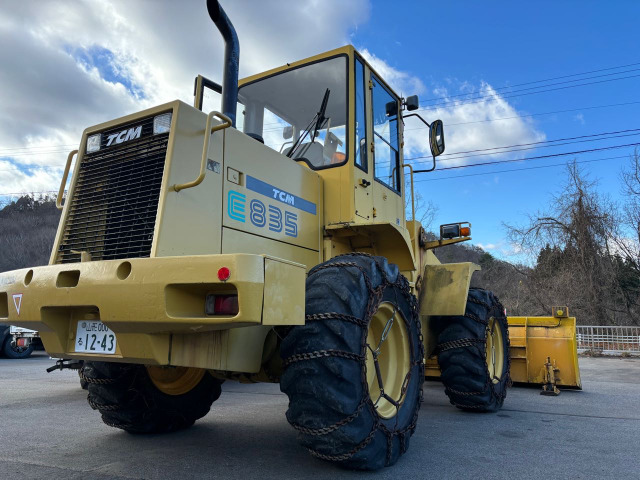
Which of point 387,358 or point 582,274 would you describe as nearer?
point 387,358

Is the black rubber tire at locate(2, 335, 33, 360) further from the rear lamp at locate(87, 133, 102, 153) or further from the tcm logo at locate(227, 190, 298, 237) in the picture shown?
the tcm logo at locate(227, 190, 298, 237)

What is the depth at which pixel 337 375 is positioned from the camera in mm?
2969

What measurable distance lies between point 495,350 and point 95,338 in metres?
5.08

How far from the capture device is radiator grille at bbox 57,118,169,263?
3.13m

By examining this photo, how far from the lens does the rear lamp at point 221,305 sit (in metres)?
2.70

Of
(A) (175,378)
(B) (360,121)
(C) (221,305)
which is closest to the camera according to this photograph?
(C) (221,305)

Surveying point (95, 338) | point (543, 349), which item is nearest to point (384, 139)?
point (95, 338)

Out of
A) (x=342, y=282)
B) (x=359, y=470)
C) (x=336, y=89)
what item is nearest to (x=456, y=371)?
(x=359, y=470)

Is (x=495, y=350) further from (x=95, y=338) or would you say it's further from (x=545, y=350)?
(x=95, y=338)

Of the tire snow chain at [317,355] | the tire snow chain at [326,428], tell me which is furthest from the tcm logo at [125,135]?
the tire snow chain at [326,428]

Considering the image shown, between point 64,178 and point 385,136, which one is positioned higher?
point 385,136

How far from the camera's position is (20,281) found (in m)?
3.12

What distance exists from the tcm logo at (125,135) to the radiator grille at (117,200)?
36mm

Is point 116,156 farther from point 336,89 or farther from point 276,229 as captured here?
point 336,89
